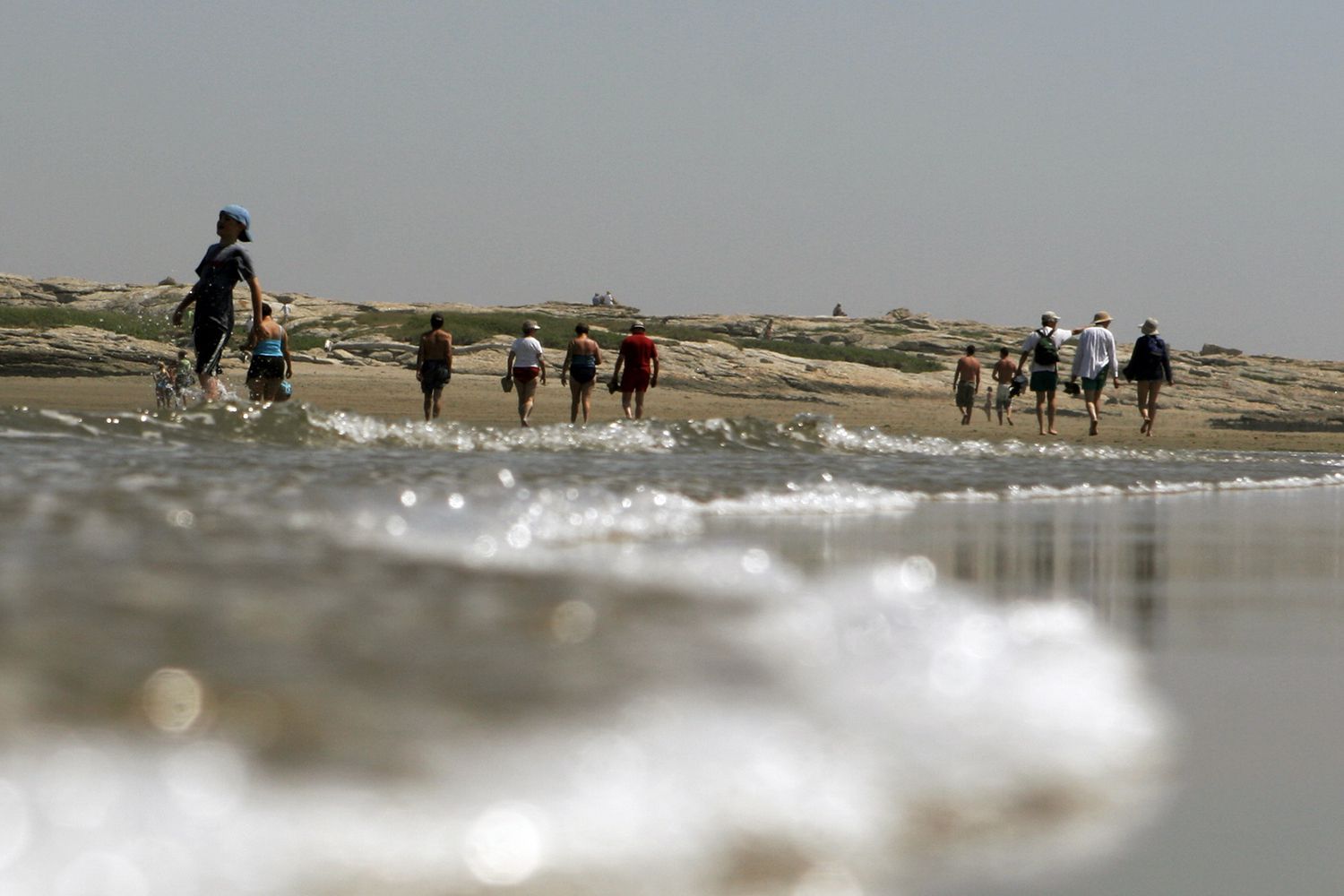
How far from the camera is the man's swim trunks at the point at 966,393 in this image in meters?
22.7

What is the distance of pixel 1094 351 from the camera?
53.9 feet

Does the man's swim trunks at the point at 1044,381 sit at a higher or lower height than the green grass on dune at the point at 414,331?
lower

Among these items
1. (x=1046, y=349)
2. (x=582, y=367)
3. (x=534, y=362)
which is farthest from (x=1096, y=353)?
(x=534, y=362)

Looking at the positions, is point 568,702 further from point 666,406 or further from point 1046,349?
point 666,406

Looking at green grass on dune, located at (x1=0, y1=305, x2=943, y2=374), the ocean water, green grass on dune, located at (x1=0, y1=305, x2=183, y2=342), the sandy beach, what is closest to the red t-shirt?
the sandy beach

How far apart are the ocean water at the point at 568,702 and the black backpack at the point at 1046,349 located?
12.4m

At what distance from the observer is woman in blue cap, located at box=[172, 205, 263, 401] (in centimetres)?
998

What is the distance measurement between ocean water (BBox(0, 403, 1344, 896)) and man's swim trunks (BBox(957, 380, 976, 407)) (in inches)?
718

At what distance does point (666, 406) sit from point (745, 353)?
465 inches

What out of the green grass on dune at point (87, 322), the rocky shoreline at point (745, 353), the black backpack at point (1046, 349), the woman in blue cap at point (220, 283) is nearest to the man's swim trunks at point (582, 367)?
the black backpack at point (1046, 349)

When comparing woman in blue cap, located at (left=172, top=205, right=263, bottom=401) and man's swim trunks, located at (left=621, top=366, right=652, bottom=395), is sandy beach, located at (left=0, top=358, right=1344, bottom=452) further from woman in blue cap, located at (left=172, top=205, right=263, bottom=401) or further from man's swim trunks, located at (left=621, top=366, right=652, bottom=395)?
woman in blue cap, located at (left=172, top=205, right=263, bottom=401)

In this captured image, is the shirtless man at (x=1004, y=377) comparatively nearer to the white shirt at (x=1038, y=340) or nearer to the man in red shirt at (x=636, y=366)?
the white shirt at (x=1038, y=340)

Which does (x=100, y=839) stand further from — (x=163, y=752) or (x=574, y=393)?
(x=574, y=393)

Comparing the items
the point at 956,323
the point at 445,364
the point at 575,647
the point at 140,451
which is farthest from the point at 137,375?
the point at 956,323
